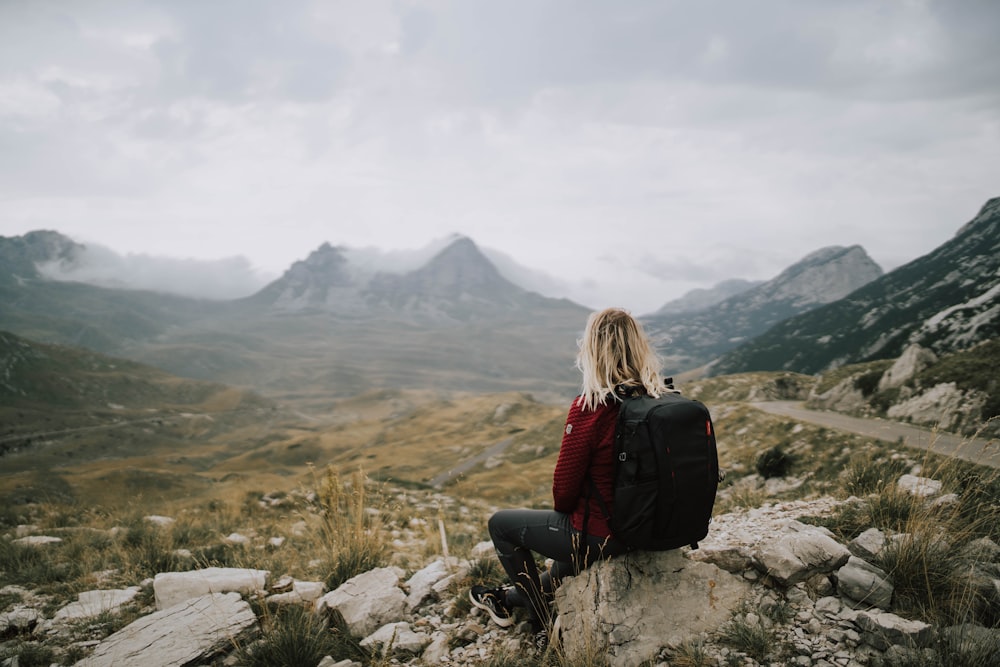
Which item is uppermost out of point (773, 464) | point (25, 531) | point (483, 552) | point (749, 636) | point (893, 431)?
point (749, 636)

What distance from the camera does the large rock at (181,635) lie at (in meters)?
4.64

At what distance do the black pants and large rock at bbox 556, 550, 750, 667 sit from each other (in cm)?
15

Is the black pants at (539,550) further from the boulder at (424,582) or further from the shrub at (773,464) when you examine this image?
the shrub at (773,464)

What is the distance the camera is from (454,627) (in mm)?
5125

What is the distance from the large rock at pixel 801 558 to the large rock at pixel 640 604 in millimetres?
369

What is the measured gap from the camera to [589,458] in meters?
4.04

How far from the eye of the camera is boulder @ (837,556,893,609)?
13.8 ft

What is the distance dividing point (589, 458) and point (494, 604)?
2.21m

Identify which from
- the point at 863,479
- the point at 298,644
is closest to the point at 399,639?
the point at 298,644

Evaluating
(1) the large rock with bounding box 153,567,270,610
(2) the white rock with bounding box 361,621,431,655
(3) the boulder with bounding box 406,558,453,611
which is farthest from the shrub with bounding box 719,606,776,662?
(1) the large rock with bounding box 153,567,270,610

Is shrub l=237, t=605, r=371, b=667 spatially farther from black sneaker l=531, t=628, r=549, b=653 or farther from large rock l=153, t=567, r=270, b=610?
black sneaker l=531, t=628, r=549, b=653

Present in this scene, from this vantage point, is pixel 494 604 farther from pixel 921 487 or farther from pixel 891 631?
pixel 921 487

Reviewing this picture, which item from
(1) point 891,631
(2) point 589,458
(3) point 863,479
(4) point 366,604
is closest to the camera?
(1) point 891,631

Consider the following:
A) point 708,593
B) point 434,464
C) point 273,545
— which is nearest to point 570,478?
point 708,593
